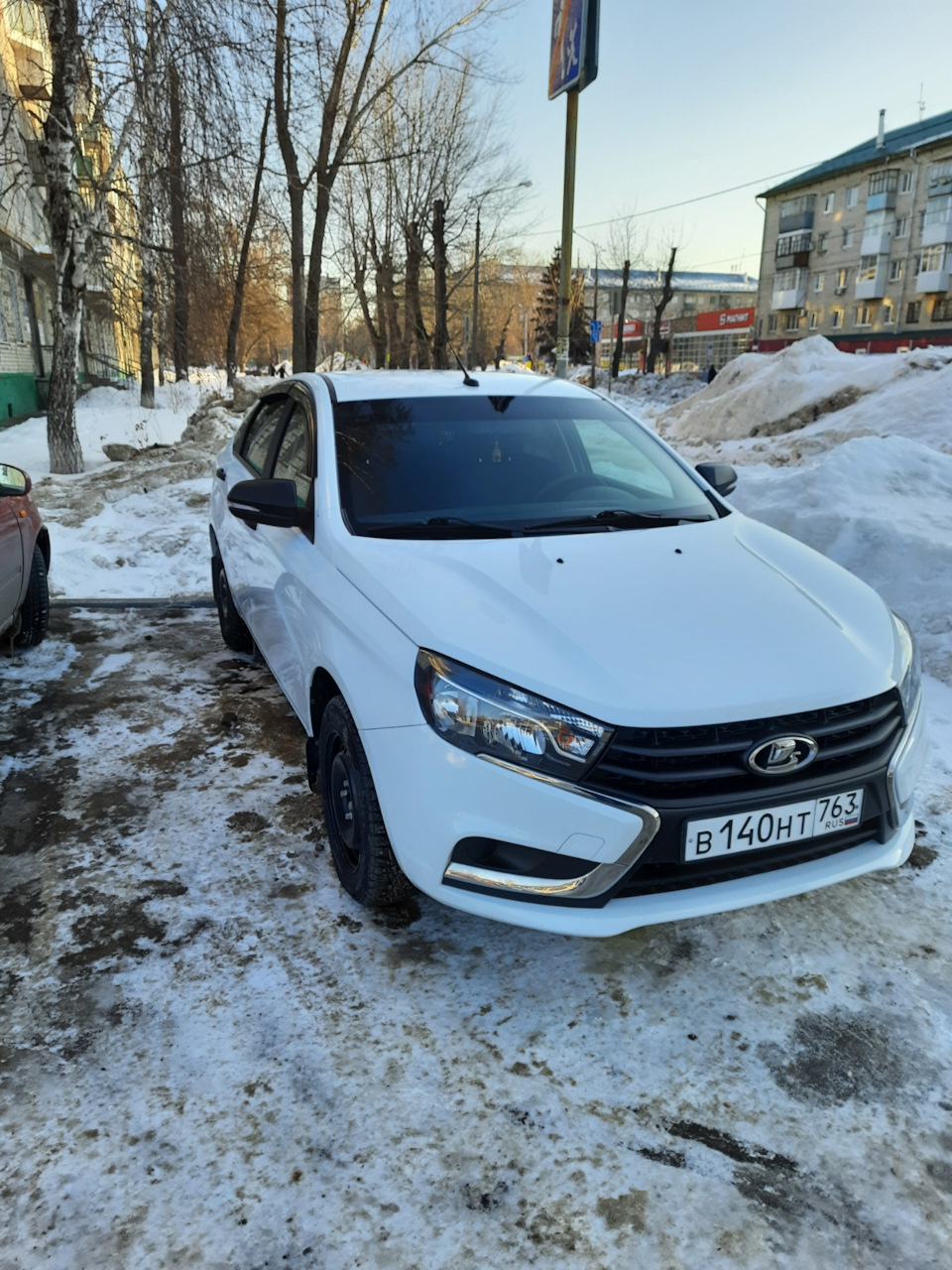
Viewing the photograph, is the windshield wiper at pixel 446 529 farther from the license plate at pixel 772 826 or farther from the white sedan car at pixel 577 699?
the license plate at pixel 772 826

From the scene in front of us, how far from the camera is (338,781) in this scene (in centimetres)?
284

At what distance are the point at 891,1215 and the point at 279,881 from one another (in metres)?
1.94

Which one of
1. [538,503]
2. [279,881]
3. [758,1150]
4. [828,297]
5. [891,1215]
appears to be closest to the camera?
[891,1215]

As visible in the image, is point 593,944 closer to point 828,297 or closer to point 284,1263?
point 284,1263

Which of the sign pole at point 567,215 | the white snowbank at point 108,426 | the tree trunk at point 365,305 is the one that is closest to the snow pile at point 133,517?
the white snowbank at point 108,426

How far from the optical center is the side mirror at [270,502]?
10.4 feet

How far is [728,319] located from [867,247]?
42.7ft

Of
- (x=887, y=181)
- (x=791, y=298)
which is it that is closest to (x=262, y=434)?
(x=887, y=181)

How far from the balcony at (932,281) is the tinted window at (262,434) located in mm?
52846

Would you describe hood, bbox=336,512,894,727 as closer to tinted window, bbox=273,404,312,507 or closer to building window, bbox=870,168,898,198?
tinted window, bbox=273,404,312,507

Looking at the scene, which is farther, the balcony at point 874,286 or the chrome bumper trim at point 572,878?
the balcony at point 874,286

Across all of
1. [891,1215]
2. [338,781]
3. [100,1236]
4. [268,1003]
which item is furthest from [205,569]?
[891,1215]

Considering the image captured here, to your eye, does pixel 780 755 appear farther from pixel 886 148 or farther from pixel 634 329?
pixel 634 329

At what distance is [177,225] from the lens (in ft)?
36.2
